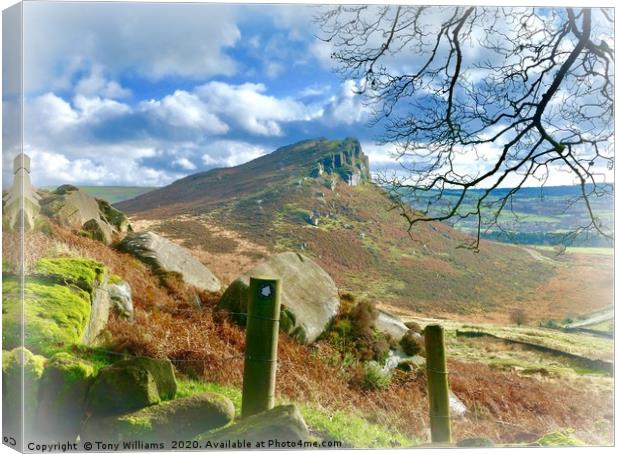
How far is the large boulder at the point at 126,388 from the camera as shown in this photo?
681 centimetres

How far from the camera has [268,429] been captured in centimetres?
691

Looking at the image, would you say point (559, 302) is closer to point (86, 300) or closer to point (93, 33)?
point (86, 300)

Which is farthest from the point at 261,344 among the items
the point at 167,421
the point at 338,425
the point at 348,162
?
the point at 348,162

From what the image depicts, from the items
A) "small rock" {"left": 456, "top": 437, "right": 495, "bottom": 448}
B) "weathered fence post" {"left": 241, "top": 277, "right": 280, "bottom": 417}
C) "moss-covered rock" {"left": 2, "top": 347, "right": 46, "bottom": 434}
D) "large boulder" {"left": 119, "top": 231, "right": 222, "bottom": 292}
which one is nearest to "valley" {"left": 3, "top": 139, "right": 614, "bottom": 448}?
"moss-covered rock" {"left": 2, "top": 347, "right": 46, "bottom": 434}

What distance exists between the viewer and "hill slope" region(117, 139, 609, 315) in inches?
351

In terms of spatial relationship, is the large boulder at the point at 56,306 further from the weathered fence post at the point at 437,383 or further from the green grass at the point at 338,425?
the weathered fence post at the point at 437,383

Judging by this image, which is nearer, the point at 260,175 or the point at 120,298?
the point at 120,298

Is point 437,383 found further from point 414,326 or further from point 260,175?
point 260,175

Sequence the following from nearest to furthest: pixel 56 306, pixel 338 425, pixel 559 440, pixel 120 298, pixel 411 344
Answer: pixel 56 306 < pixel 338 425 < pixel 559 440 < pixel 120 298 < pixel 411 344

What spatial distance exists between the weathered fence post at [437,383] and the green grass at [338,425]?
509mm

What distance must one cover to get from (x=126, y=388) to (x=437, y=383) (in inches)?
126

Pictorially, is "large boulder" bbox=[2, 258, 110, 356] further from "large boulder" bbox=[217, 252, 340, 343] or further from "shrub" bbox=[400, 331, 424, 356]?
"shrub" bbox=[400, 331, 424, 356]

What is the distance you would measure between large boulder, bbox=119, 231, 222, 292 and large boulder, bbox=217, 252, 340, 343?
1.02 m

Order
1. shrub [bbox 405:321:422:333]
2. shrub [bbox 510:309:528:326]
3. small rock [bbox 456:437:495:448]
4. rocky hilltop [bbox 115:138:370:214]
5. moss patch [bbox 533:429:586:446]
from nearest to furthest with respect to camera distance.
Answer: small rock [bbox 456:437:495:448] < moss patch [bbox 533:429:586:446] < rocky hilltop [bbox 115:138:370:214] < shrub [bbox 510:309:528:326] < shrub [bbox 405:321:422:333]
